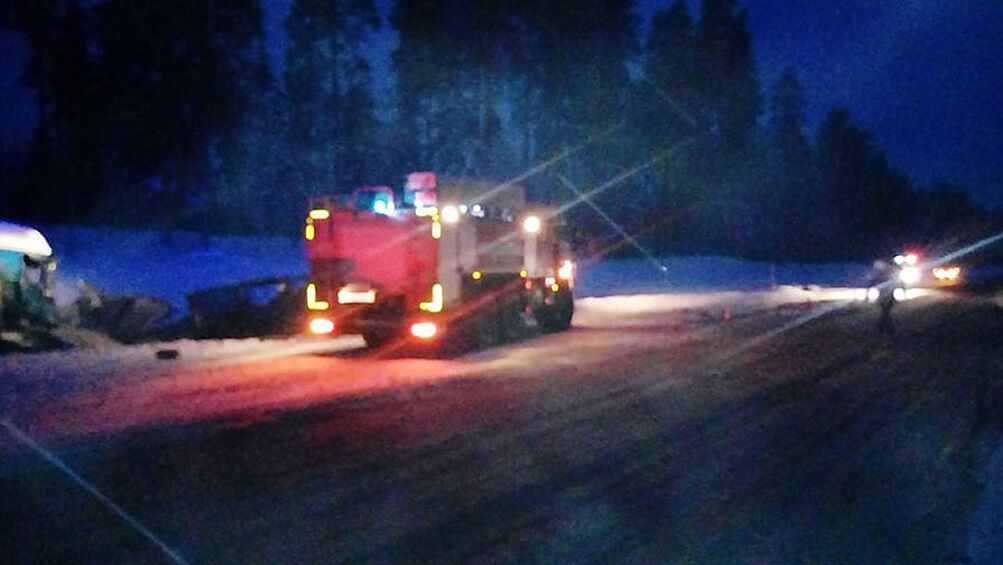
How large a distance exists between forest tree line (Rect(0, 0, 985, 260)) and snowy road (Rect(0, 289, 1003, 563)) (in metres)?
14.5

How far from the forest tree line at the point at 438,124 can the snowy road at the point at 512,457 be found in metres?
14.5

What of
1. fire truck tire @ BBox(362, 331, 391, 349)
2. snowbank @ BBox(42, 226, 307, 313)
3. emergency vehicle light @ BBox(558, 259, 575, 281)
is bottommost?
Answer: fire truck tire @ BBox(362, 331, 391, 349)

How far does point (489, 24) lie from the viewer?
2270 inches

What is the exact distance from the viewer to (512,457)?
10.8 meters

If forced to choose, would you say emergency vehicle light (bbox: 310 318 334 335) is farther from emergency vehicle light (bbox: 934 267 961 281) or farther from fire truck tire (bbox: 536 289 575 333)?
emergency vehicle light (bbox: 934 267 961 281)

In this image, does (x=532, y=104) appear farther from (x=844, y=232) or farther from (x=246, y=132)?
(x=844, y=232)

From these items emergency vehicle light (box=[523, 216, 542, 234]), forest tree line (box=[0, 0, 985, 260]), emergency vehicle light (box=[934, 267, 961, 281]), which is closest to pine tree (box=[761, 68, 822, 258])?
forest tree line (box=[0, 0, 985, 260])

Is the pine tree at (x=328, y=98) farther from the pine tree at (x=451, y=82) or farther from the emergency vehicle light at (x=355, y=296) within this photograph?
the emergency vehicle light at (x=355, y=296)

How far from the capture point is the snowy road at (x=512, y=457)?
801 cm

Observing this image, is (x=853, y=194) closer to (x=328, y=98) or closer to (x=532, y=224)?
(x=328, y=98)

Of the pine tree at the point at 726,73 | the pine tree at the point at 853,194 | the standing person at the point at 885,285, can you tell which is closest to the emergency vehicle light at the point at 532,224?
the standing person at the point at 885,285

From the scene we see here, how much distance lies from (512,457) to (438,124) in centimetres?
4764

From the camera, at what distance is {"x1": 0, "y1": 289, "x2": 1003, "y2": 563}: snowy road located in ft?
26.3

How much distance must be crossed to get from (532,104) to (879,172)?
215 ft
